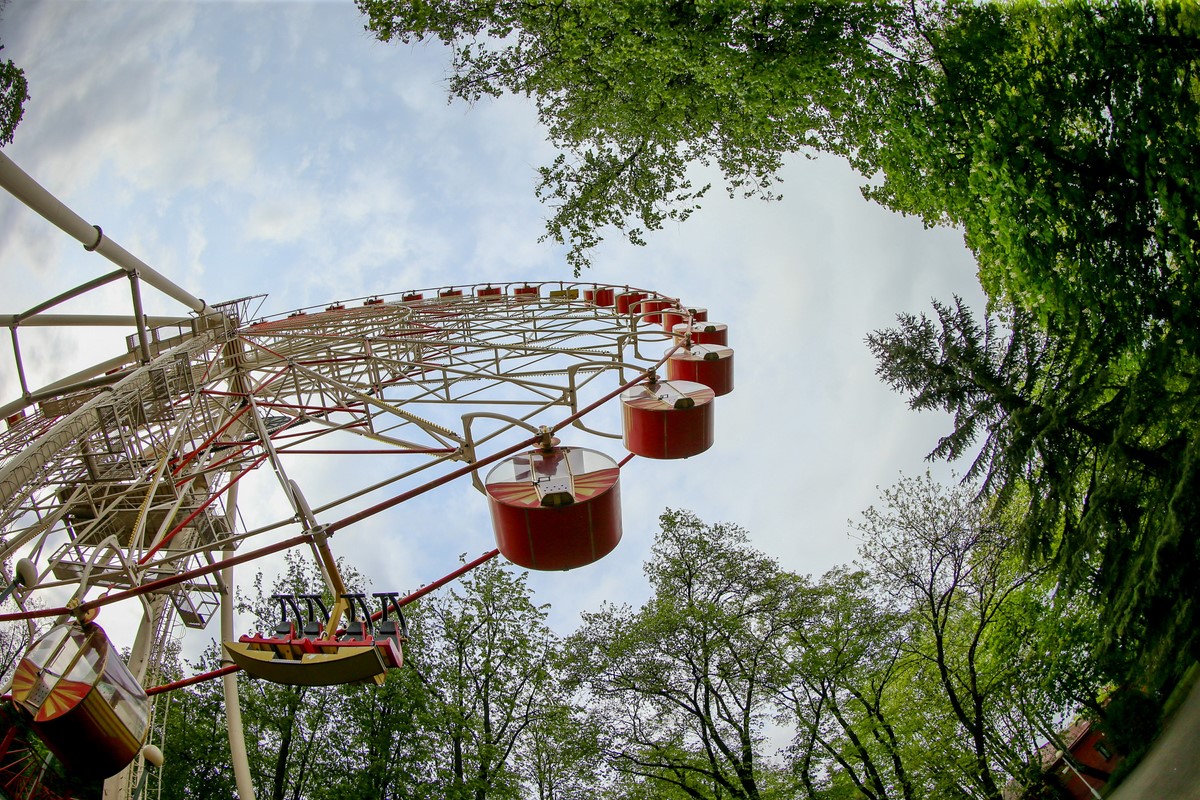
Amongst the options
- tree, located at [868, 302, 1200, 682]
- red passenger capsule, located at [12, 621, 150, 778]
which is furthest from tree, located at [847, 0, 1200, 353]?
red passenger capsule, located at [12, 621, 150, 778]

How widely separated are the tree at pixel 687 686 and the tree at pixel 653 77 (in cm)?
1061

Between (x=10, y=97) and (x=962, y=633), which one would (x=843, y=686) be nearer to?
(x=962, y=633)

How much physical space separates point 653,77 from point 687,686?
15.8 metres

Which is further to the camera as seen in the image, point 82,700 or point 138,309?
point 138,309

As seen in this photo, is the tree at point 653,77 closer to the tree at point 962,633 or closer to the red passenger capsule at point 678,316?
the red passenger capsule at point 678,316

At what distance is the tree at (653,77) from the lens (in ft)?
39.0

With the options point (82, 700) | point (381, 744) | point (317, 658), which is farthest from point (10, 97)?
point (381, 744)

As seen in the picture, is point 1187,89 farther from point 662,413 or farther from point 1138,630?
point 662,413

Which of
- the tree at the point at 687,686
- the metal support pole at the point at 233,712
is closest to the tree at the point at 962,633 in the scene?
the tree at the point at 687,686

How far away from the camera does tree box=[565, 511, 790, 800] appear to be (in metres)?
18.2

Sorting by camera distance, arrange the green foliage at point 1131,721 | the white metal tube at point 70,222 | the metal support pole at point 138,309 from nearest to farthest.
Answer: the white metal tube at point 70,222 → the metal support pole at point 138,309 → the green foliage at point 1131,721

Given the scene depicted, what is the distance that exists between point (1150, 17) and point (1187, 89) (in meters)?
1.30

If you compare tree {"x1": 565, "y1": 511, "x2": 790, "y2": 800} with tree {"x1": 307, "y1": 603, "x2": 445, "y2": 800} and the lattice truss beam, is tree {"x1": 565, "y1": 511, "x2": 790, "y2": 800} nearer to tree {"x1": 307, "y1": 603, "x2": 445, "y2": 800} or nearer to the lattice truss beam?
tree {"x1": 307, "y1": 603, "x2": 445, "y2": 800}

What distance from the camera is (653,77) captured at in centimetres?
1427
